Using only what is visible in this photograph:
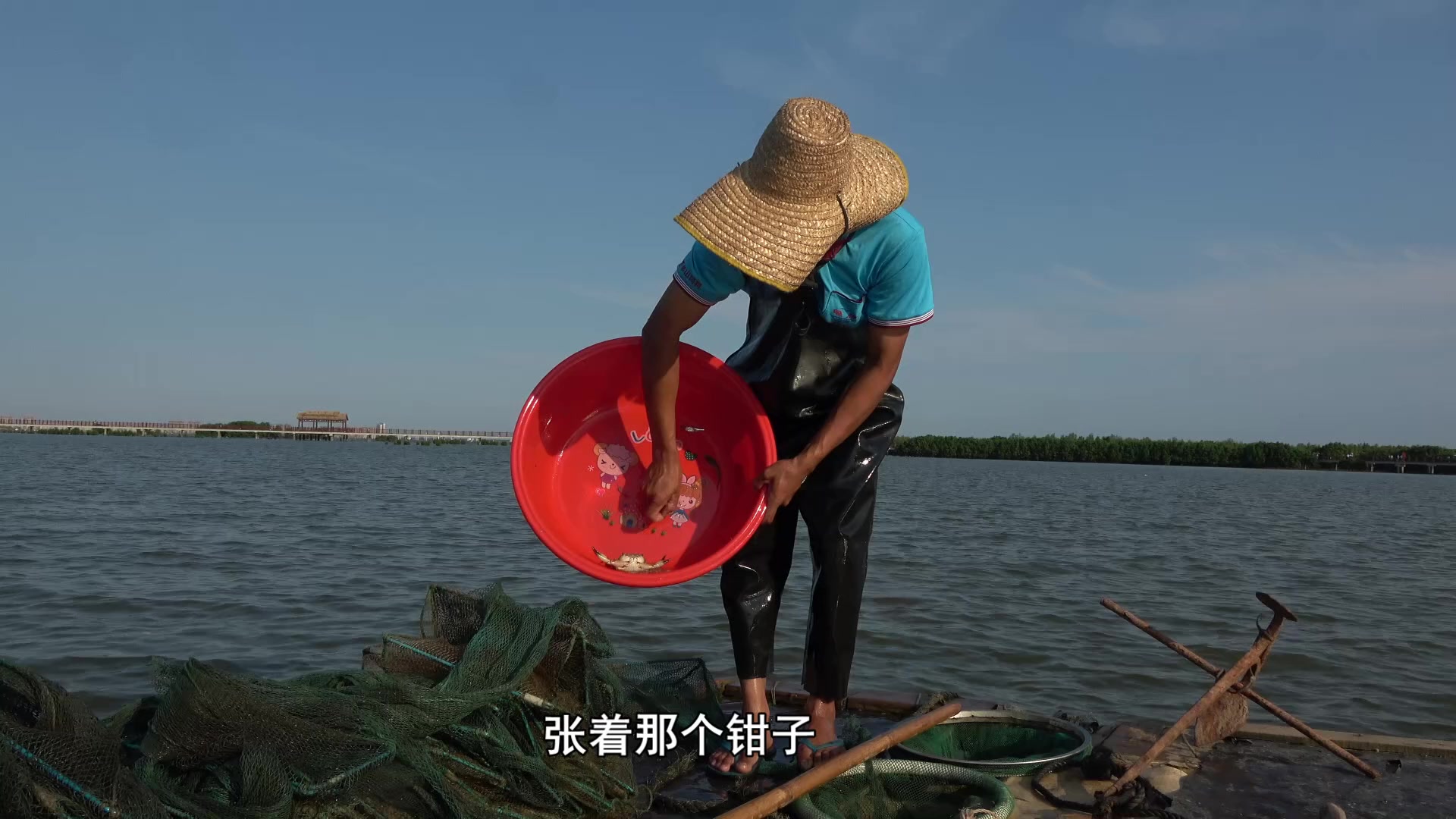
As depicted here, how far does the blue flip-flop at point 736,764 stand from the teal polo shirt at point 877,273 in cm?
135

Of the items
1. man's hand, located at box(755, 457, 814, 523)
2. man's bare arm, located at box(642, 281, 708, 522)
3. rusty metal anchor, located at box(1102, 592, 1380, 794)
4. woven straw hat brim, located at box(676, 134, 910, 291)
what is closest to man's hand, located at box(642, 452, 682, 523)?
man's bare arm, located at box(642, 281, 708, 522)

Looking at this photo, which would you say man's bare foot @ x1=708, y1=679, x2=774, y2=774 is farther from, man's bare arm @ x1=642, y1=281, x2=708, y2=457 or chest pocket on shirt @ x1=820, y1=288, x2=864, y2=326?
chest pocket on shirt @ x1=820, y1=288, x2=864, y2=326

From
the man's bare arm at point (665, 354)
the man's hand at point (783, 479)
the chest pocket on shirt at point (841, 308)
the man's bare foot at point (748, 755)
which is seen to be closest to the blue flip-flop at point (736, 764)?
the man's bare foot at point (748, 755)

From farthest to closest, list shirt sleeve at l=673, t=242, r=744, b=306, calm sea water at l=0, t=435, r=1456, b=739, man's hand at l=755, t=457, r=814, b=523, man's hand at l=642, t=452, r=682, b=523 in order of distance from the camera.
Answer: calm sea water at l=0, t=435, r=1456, b=739 < man's hand at l=642, t=452, r=682, b=523 < man's hand at l=755, t=457, r=814, b=523 < shirt sleeve at l=673, t=242, r=744, b=306

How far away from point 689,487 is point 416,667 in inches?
42.0

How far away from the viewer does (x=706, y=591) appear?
8.34 metres

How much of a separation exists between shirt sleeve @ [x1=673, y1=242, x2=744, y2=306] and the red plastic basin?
478 mm

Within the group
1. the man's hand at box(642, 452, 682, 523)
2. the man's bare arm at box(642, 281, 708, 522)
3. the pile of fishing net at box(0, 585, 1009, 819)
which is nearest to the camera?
the pile of fishing net at box(0, 585, 1009, 819)

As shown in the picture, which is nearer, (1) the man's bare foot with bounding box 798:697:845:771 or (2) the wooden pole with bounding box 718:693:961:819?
(2) the wooden pole with bounding box 718:693:961:819

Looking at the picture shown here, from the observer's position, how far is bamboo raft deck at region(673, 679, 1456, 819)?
9.16 feet

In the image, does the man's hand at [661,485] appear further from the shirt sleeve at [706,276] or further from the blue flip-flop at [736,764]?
the blue flip-flop at [736,764]

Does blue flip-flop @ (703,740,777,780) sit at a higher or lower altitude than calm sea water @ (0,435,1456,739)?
higher

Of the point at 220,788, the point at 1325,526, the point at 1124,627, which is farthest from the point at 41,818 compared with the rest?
the point at 1325,526

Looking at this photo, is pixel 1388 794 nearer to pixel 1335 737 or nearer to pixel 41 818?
pixel 1335 737
